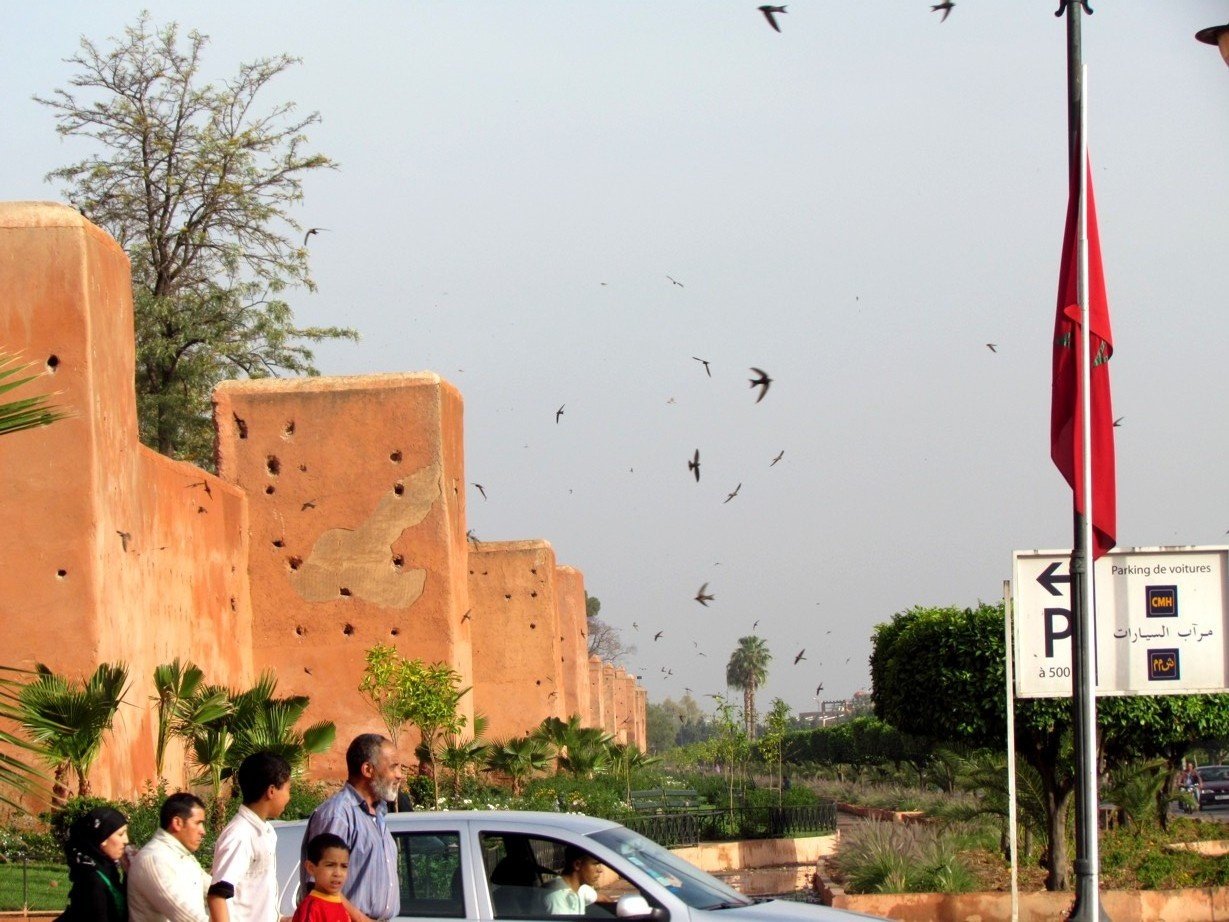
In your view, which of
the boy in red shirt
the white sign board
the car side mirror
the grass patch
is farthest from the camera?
the grass patch

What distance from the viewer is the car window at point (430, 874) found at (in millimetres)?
8133

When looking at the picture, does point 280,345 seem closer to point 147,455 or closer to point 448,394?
point 448,394

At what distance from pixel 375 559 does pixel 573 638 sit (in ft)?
72.5

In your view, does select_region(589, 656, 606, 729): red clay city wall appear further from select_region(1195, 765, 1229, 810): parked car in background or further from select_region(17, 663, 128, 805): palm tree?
select_region(17, 663, 128, 805): palm tree

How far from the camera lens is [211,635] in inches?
762

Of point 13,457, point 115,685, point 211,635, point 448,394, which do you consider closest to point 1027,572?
point 115,685

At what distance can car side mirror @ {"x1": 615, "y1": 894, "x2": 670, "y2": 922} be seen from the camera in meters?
7.96

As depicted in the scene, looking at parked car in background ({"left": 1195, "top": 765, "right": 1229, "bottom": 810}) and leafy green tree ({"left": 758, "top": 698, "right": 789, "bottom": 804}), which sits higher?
leafy green tree ({"left": 758, "top": 698, "right": 789, "bottom": 804})

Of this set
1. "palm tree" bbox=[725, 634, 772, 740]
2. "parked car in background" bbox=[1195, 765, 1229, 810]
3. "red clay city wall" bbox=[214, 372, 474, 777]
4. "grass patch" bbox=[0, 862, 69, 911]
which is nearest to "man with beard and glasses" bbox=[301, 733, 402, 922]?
"grass patch" bbox=[0, 862, 69, 911]

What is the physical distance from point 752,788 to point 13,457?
18.9 metres

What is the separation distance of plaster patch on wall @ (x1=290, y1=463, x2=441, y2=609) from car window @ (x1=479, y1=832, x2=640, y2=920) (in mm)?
13385

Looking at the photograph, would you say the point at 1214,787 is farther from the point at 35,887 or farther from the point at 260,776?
the point at 260,776

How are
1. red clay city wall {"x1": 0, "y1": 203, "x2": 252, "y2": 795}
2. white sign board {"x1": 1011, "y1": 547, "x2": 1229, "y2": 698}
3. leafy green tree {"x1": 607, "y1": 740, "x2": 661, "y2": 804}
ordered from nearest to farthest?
white sign board {"x1": 1011, "y1": 547, "x2": 1229, "y2": 698}, red clay city wall {"x1": 0, "y1": 203, "x2": 252, "y2": 795}, leafy green tree {"x1": 607, "y1": 740, "x2": 661, "y2": 804}

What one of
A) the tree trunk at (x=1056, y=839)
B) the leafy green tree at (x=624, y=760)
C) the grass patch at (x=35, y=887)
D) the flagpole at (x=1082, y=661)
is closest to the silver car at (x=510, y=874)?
the flagpole at (x=1082, y=661)
